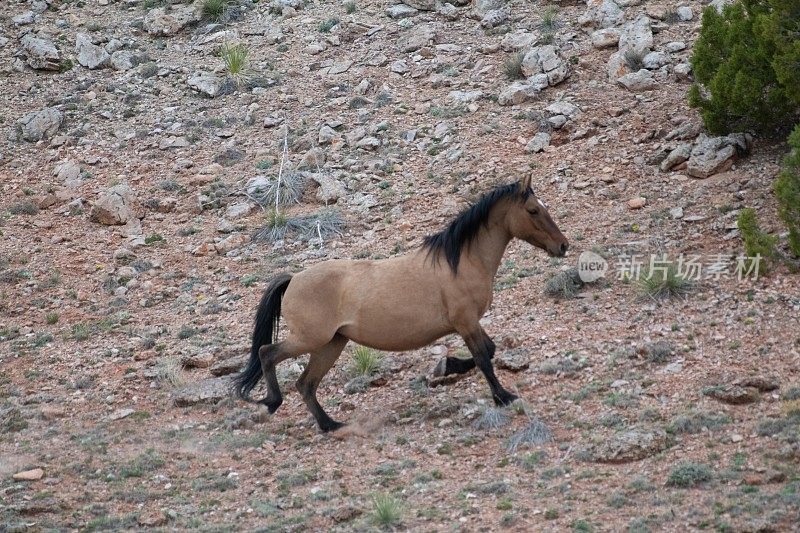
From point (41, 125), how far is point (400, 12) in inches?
273

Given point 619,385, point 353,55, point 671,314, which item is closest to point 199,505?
point 619,385

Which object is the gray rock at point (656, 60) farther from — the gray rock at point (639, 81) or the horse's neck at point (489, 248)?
the horse's neck at point (489, 248)

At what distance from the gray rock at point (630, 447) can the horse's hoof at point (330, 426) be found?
8.29 ft

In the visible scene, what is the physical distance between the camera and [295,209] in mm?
15594

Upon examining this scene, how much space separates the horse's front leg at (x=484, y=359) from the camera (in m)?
9.28

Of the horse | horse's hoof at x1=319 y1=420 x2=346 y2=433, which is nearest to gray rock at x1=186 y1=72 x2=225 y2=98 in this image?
the horse

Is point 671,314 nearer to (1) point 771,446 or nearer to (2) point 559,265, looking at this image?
(2) point 559,265

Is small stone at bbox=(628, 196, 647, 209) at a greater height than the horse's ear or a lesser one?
lesser

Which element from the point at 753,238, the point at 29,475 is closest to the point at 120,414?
the point at 29,475

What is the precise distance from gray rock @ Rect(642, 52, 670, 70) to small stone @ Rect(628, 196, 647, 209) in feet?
11.5

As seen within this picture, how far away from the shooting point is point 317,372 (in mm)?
9812

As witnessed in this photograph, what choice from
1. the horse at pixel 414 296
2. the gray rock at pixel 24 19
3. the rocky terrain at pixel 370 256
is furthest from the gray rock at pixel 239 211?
the gray rock at pixel 24 19

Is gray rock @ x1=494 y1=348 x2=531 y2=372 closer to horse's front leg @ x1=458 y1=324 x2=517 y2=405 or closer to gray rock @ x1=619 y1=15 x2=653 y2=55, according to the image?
horse's front leg @ x1=458 y1=324 x2=517 y2=405

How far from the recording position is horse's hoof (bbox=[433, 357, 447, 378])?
396 inches
